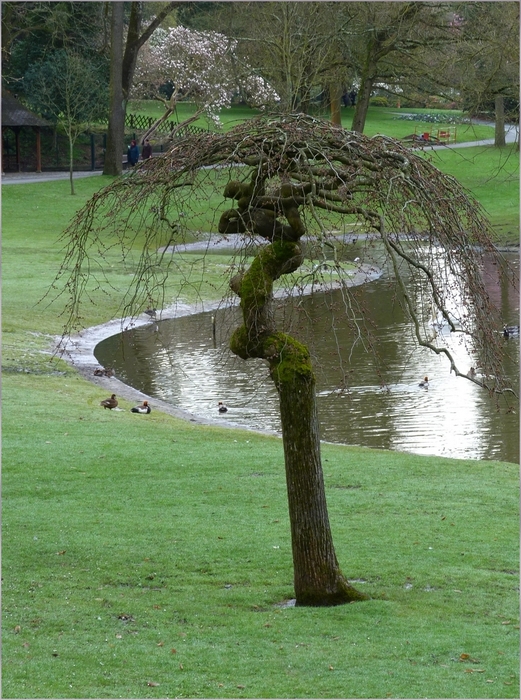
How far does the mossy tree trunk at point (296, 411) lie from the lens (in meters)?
8.16

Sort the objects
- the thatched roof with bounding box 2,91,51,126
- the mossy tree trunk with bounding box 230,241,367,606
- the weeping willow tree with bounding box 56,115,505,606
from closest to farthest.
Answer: the weeping willow tree with bounding box 56,115,505,606 < the mossy tree trunk with bounding box 230,241,367,606 < the thatched roof with bounding box 2,91,51,126

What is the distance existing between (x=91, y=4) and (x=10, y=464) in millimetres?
39013

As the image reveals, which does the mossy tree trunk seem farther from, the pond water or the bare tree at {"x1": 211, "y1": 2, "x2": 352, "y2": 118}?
the bare tree at {"x1": 211, "y1": 2, "x2": 352, "y2": 118}

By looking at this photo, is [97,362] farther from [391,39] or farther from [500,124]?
[500,124]

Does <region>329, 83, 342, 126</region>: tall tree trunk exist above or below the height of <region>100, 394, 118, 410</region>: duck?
above

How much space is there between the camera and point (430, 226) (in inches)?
283

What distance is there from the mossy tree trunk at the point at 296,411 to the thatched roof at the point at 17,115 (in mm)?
38763

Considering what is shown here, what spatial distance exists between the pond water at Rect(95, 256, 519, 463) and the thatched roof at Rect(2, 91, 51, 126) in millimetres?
22997

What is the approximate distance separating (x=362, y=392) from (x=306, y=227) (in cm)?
1140

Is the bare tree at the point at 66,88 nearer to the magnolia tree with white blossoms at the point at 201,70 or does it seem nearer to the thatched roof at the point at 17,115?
the thatched roof at the point at 17,115

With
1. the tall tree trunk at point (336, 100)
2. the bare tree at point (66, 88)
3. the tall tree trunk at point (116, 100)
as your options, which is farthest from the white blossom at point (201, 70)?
the bare tree at point (66, 88)

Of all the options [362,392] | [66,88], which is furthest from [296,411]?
[66,88]

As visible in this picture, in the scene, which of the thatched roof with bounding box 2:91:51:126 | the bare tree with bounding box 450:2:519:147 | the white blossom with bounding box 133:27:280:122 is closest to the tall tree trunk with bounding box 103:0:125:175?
the white blossom with bounding box 133:27:280:122

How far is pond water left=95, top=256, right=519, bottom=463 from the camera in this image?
16406 millimetres
